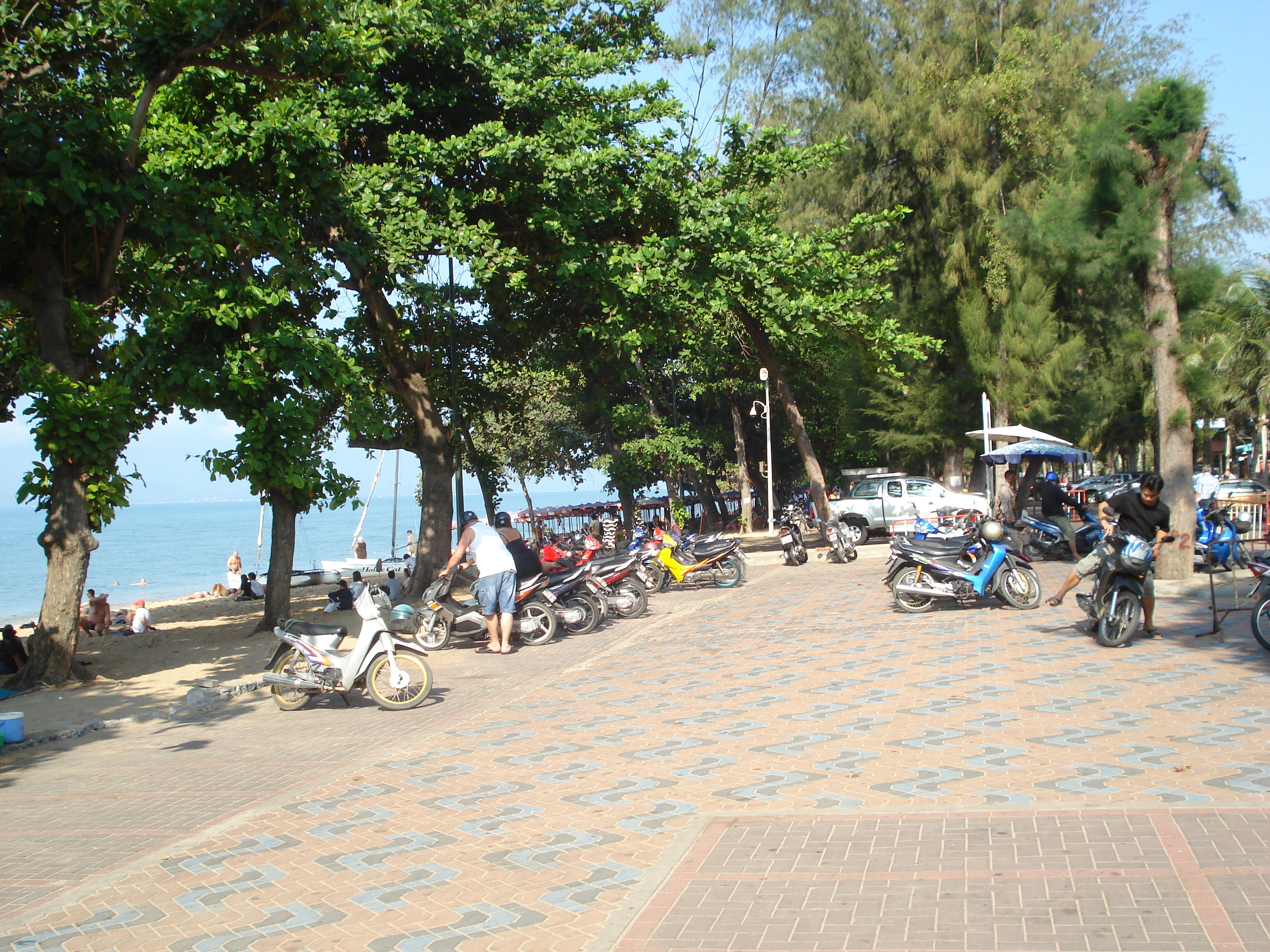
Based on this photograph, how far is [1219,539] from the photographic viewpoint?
15336 millimetres

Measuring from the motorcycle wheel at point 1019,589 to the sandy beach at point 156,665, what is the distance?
8923 mm

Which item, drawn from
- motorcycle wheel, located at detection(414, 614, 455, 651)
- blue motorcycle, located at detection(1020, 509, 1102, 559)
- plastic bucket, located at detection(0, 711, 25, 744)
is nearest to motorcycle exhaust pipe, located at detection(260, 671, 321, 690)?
plastic bucket, located at detection(0, 711, 25, 744)

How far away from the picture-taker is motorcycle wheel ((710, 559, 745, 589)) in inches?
744

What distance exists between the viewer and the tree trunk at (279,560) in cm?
1645

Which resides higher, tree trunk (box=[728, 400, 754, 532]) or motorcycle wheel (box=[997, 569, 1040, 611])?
tree trunk (box=[728, 400, 754, 532])

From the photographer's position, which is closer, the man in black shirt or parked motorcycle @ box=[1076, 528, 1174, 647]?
parked motorcycle @ box=[1076, 528, 1174, 647]

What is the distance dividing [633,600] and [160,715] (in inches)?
279

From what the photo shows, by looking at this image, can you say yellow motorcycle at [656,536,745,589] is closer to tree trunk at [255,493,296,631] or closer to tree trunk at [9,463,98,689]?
tree trunk at [255,493,296,631]

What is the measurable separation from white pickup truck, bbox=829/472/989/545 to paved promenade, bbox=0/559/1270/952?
52.5 ft

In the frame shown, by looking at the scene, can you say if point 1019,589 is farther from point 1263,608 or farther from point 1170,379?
point 1263,608

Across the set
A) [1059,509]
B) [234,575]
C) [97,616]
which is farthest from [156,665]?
[234,575]

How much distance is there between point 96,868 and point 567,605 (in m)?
8.63

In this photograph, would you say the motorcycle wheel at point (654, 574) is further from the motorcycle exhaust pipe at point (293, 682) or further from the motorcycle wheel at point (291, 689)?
the motorcycle exhaust pipe at point (293, 682)

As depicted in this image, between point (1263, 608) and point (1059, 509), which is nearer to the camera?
point (1263, 608)
